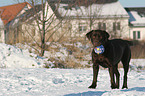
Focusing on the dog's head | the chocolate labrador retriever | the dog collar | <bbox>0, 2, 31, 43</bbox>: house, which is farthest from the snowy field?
<bbox>0, 2, 31, 43</bbox>: house

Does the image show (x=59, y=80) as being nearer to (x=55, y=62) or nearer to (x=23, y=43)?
(x=55, y=62)

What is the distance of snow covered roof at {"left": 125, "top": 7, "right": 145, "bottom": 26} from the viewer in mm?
36656

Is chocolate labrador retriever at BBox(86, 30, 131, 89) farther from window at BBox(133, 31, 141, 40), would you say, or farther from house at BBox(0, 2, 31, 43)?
window at BBox(133, 31, 141, 40)

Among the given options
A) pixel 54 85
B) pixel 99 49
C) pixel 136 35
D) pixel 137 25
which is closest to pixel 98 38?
pixel 99 49

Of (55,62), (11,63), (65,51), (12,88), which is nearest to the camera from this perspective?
(12,88)

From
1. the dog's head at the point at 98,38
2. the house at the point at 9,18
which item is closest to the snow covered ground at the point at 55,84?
the dog's head at the point at 98,38

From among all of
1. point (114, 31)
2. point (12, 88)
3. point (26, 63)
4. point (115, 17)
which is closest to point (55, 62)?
point (26, 63)

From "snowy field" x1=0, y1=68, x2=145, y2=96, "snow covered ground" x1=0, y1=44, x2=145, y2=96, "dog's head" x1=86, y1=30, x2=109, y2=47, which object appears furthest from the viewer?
"snowy field" x1=0, y1=68, x2=145, y2=96

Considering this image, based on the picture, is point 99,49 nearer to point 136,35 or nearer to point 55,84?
point 55,84

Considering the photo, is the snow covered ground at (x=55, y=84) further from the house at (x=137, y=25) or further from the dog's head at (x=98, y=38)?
the house at (x=137, y=25)

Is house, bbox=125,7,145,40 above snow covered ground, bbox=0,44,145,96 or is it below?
above

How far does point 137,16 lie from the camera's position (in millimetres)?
38531

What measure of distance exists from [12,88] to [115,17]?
28.0 meters

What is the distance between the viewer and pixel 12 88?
6.23m
